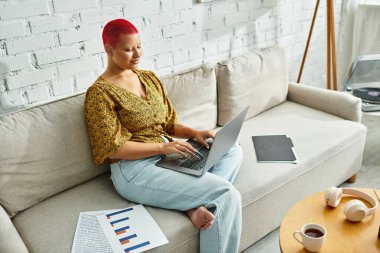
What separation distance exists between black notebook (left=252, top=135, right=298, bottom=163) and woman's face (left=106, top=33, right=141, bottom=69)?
2.54ft

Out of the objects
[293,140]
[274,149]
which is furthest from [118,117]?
[293,140]

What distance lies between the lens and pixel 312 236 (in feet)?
4.23

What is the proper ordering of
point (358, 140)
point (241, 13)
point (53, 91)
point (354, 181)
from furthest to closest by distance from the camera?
point (241, 13), point (354, 181), point (358, 140), point (53, 91)

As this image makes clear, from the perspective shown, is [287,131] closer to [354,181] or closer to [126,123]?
[354,181]

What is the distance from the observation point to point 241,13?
8.35 ft

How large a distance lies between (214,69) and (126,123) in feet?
2.48

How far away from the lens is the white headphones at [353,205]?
1368mm

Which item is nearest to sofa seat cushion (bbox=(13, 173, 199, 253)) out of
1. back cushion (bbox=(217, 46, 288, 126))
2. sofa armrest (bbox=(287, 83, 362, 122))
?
back cushion (bbox=(217, 46, 288, 126))

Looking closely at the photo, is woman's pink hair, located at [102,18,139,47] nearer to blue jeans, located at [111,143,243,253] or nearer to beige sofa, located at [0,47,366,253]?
beige sofa, located at [0,47,366,253]

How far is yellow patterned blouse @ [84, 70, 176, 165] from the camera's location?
1.57m

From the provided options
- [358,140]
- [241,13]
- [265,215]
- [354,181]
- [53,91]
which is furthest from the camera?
[241,13]

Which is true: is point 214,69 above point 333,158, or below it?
above

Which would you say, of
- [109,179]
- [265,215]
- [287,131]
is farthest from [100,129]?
[287,131]

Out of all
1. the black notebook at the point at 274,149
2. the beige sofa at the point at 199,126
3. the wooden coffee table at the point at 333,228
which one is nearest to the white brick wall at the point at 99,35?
the beige sofa at the point at 199,126
